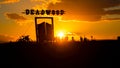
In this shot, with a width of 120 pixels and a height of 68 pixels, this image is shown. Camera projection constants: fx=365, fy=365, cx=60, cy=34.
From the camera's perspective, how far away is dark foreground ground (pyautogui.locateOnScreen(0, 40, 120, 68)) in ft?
175

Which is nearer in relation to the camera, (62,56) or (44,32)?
(62,56)

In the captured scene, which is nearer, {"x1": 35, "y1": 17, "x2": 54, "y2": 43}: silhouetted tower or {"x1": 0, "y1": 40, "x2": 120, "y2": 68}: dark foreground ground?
{"x1": 0, "y1": 40, "x2": 120, "y2": 68}: dark foreground ground

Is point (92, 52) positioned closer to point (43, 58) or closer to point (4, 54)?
point (43, 58)

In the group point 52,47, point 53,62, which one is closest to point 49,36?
point 52,47

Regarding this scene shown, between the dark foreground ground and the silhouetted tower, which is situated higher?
the silhouetted tower

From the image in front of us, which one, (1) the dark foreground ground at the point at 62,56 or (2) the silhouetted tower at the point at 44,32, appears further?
(2) the silhouetted tower at the point at 44,32

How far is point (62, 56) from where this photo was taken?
58.8 metres

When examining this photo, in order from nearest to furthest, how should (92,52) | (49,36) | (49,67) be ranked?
(49,67), (92,52), (49,36)

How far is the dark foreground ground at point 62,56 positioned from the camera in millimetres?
53219

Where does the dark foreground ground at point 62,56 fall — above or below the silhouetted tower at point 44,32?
below

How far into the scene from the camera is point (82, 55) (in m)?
59.1

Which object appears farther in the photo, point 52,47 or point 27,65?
point 52,47

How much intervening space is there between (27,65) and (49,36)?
75597 millimetres

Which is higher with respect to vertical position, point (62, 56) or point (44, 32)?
point (44, 32)
